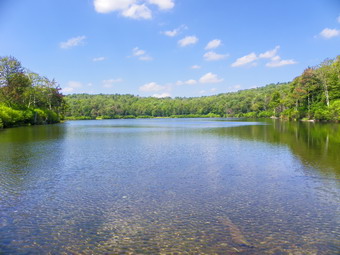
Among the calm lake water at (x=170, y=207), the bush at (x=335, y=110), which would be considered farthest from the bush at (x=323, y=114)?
the calm lake water at (x=170, y=207)

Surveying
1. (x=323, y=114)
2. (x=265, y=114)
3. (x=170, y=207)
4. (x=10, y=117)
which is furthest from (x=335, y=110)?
(x=265, y=114)

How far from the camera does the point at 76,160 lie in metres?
18.2

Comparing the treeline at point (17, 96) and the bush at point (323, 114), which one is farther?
the bush at point (323, 114)

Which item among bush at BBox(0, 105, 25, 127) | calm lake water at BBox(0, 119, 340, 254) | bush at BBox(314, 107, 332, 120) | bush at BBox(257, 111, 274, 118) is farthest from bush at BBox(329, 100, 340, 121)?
bush at BBox(0, 105, 25, 127)

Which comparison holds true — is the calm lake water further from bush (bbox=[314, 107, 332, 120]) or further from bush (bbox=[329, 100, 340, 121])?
bush (bbox=[314, 107, 332, 120])

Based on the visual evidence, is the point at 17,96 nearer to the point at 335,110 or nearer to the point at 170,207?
the point at 170,207

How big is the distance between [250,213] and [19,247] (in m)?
6.60

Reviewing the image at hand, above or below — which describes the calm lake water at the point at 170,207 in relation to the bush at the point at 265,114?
below

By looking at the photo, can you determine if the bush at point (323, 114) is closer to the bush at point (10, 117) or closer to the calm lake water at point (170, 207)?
→ the calm lake water at point (170, 207)

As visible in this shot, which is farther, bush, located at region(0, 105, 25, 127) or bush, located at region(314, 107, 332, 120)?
bush, located at region(314, 107, 332, 120)

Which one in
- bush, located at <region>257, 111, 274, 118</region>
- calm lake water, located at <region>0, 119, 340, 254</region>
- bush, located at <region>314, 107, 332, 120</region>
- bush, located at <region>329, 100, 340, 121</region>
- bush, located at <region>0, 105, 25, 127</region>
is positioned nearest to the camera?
calm lake water, located at <region>0, 119, 340, 254</region>

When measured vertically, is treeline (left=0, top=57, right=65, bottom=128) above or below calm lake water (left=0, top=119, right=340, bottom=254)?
above

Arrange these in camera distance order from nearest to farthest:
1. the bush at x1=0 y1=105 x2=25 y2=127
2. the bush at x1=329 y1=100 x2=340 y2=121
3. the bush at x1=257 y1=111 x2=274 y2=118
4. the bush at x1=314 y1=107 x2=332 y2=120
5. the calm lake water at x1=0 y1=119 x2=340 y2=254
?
the calm lake water at x1=0 y1=119 x2=340 y2=254
the bush at x1=0 y1=105 x2=25 y2=127
the bush at x1=329 y1=100 x2=340 y2=121
the bush at x1=314 y1=107 x2=332 y2=120
the bush at x1=257 y1=111 x2=274 y2=118

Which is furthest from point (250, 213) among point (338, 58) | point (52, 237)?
point (338, 58)
